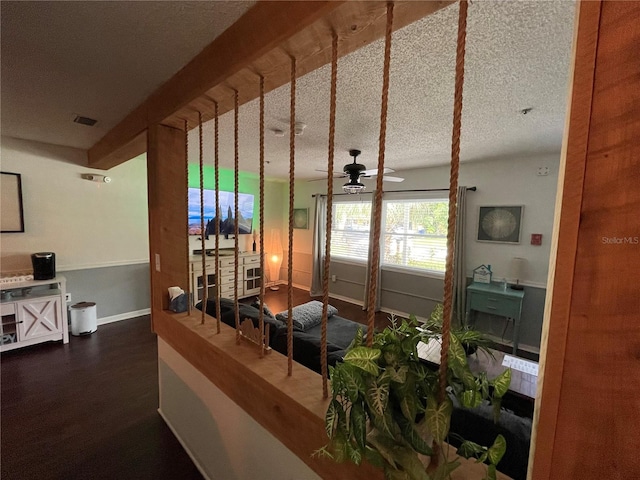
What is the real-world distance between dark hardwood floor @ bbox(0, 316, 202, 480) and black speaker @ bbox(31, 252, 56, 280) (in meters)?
0.79

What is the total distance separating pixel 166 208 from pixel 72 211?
2672 mm

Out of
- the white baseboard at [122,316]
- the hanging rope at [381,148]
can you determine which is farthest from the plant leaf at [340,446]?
the white baseboard at [122,316]

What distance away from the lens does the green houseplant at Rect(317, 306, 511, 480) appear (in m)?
0.56

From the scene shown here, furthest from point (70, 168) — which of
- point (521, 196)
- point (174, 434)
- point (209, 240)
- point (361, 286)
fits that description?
point (521, 196)

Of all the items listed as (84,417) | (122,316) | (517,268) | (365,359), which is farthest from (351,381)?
(122,316)

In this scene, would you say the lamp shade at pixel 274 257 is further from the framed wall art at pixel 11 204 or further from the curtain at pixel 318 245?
the framed wall art at pixel 11 204

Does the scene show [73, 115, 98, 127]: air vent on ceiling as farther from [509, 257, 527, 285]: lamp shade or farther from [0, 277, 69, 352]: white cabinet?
[509, 257, 527, 285]: lamp shade

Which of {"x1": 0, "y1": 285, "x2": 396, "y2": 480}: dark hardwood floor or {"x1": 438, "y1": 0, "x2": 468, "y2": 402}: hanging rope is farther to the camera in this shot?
{"x1": 0, "y1": 285, "x2": 396, "y2": 480}: dark hardwood floor

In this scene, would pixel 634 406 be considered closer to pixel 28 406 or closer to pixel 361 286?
pixel 28 406

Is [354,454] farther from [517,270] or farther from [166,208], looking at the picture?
[517,270]

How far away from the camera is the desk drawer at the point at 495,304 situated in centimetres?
305

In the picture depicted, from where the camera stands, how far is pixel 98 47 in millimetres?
1245

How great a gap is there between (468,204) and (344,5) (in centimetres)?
351

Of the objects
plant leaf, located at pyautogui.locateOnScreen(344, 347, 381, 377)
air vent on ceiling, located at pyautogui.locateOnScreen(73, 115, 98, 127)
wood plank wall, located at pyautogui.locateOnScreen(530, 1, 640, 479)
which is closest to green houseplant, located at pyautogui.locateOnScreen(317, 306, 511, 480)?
plant leaf, located at pyautogui.locateOnScreen(344, 347, 381, 377)
